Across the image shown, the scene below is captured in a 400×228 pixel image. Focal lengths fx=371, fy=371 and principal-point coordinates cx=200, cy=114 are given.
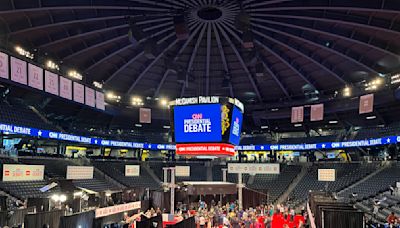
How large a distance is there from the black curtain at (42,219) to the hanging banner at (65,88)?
15978mm

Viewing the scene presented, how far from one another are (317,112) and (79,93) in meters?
24.5

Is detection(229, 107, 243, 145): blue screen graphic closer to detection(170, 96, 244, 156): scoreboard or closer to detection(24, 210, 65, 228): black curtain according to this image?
detection(170, 96, 244, 156): scoreboard

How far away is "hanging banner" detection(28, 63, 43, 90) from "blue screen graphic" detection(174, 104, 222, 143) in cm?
1113

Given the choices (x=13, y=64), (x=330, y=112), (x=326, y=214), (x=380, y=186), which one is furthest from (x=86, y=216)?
(x=330, y=112)

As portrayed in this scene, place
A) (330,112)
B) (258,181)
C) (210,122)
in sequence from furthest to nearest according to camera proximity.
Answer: (258,181) → (330,112) → (210,122)

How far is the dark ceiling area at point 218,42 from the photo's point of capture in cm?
2427

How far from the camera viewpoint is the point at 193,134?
25953 millimetres

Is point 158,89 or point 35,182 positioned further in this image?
point 158,89

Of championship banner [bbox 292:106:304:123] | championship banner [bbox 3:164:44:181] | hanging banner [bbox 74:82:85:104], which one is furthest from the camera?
championship banner [bbox 292:106:304:123]

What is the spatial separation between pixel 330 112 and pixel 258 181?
43.1 feet

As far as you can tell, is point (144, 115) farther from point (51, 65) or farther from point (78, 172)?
point (51, 65)

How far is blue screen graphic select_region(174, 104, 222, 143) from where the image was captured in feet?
82.9

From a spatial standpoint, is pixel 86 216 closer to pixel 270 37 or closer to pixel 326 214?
pixel 326 214

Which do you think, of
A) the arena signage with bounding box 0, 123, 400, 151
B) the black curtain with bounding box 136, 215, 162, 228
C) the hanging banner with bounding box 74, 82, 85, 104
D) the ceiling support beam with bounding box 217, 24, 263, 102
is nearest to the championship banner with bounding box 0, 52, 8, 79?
the arena signage with bounding box 0, 123, 400, 151
